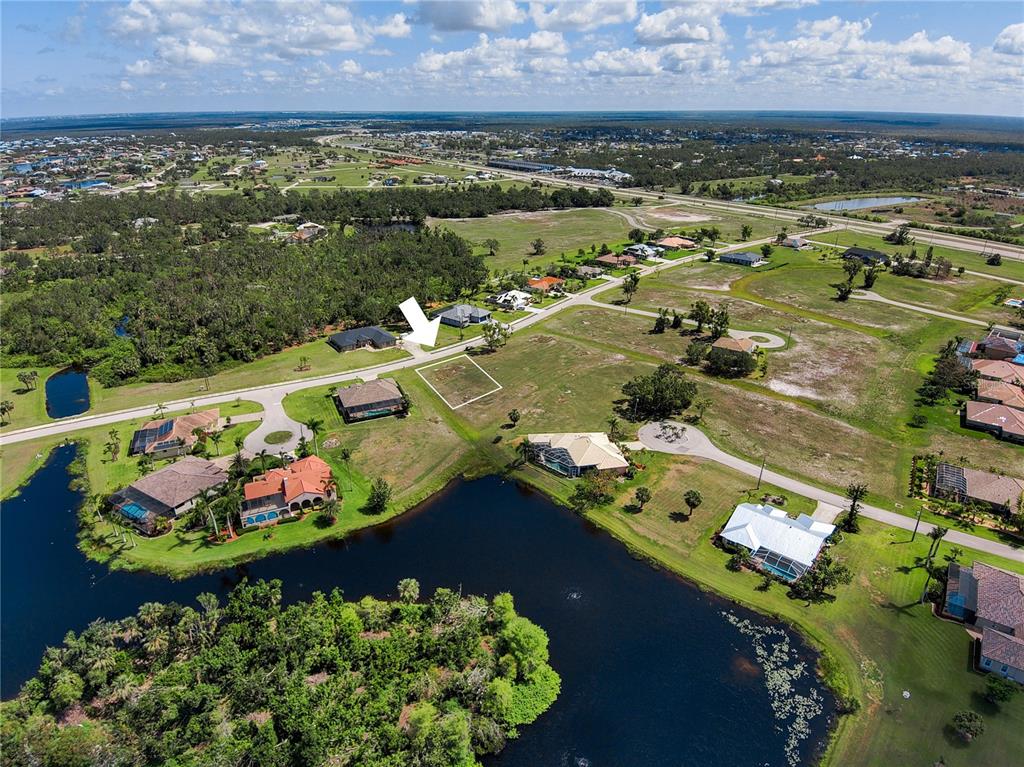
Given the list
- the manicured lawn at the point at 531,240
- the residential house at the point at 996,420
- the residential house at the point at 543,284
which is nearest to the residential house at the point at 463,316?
the residential house at the point at 543,284

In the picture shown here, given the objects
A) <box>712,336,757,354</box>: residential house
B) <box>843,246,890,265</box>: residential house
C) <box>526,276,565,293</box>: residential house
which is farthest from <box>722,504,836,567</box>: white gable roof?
<box>843,246,890,265</box>: residential house

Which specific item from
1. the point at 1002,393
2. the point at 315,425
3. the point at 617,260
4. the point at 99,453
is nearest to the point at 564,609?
the point at 315,425

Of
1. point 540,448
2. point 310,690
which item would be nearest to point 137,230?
point 540,448

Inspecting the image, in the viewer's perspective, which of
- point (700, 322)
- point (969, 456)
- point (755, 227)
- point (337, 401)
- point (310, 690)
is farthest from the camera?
point (755, 227)

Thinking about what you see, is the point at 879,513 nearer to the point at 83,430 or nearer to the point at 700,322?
the point at 700,322

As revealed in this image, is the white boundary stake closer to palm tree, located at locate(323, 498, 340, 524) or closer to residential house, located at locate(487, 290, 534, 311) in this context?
palm tree, located at locate(323, 498, 340, 524)

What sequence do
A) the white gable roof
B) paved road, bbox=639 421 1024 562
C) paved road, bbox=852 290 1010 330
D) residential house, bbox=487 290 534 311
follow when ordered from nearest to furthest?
the white gable roof
paved road, bbox=639 421 1024 562
paved road, bbox=852 290 1010 330
residential house, bbox=487 290 534 311

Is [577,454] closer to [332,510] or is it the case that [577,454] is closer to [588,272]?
[332,510]
